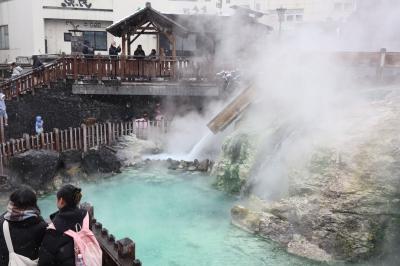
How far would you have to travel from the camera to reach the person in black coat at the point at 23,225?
3057mm

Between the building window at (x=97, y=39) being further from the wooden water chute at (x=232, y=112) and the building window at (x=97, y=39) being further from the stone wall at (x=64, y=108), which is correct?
the wooden water chute at (x=232, y=112)

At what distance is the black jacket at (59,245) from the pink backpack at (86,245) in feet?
0.11

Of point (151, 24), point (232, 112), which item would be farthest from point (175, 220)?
point (151, 24)

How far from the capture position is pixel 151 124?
14258 mm

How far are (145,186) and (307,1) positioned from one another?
73.1 feet

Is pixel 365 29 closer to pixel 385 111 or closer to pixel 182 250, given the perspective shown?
pixel 385 111

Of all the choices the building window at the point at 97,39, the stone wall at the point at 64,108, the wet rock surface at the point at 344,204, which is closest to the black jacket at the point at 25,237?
the wet rock surface at the point at 344,204

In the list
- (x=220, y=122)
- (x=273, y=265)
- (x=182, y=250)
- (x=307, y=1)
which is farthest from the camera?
(x=307, y=1)

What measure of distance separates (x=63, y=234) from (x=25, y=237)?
0.31 m

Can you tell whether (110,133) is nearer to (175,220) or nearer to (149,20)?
(149,20)

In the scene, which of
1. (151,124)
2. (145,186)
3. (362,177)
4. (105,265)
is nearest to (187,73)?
(151,124)

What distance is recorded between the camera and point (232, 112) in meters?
12.6

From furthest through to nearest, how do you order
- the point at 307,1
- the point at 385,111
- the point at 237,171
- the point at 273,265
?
the point at 307,1 → the point at 237,171 → the point at 385,111 → the point at 273,265

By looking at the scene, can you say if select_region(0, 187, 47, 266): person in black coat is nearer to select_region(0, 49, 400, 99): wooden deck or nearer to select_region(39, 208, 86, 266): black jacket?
select_region(39, 208, 86, 266): black jacket
